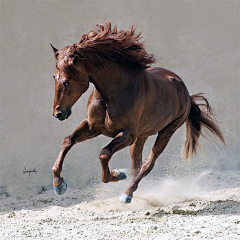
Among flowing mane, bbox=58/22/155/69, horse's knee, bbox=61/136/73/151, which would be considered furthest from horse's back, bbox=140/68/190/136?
horse's knee, bbox=61/136/73/151

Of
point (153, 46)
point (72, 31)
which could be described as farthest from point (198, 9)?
point (72, 31)

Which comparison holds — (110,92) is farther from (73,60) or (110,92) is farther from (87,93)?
(87,93)

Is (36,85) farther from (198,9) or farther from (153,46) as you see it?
(198,9)

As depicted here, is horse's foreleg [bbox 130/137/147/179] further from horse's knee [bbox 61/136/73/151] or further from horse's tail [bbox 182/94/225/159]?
horse's knee [bbox 61/136/73/151]

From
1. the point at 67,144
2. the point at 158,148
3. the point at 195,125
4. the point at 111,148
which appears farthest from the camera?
the point at 195,125

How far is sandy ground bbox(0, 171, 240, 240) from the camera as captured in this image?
4.29m

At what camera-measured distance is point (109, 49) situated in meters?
4.77

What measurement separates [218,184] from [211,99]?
149 cm

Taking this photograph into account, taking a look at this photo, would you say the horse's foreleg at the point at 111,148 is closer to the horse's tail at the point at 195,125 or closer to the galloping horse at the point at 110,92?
the galloping horse at the point at 110,92

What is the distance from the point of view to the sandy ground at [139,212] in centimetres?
429

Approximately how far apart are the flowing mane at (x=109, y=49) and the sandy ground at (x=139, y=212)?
147 cm

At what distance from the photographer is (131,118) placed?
4816mm

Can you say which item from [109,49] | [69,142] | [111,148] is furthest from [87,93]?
[111,148]

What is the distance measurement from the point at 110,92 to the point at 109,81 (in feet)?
0.34
